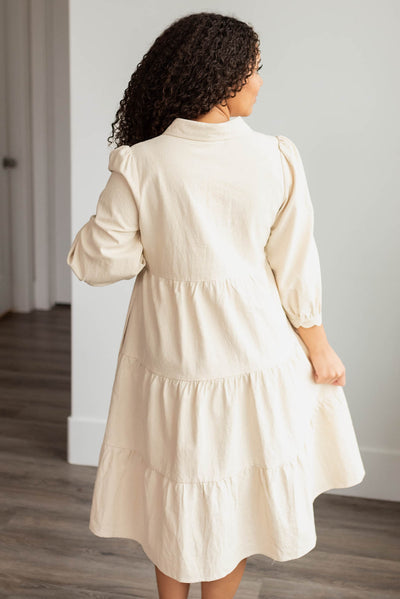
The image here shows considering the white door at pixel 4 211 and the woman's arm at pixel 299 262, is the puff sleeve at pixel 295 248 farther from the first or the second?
the white door at pixel 4 211

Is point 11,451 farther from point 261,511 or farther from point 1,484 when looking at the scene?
point 261,511

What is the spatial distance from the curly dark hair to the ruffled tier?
48 cm

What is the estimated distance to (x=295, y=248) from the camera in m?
1.27

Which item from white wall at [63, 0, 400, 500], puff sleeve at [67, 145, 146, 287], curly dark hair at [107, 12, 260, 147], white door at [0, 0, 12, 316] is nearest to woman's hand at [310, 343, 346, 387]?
puff sleeve at [67, 145, 146, 287]

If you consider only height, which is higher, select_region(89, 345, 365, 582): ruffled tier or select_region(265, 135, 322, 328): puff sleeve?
select_region(265, 135, 322, 328): puff sleeve

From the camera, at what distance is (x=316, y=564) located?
81.5 inches

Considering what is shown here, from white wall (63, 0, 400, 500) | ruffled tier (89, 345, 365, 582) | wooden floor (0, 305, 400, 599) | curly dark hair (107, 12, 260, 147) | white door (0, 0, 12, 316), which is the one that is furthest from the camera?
white door (0, 0, 12, 316)

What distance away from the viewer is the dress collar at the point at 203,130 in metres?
1.18

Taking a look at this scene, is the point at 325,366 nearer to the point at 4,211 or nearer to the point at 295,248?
the point at 295,248

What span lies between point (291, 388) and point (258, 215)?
328 mm

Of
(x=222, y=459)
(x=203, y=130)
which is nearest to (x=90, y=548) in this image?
(x=222, y=459)

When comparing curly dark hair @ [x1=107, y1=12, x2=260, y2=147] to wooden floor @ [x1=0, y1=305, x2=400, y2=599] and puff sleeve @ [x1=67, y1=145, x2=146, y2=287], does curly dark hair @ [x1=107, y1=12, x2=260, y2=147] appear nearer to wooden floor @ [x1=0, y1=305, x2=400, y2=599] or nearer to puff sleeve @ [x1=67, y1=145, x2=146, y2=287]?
puff sleeve @ [x1=67, y1=145, x2=146, y2=287]

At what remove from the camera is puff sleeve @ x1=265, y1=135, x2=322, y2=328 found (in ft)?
4.03

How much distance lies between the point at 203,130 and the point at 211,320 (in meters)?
0.33
